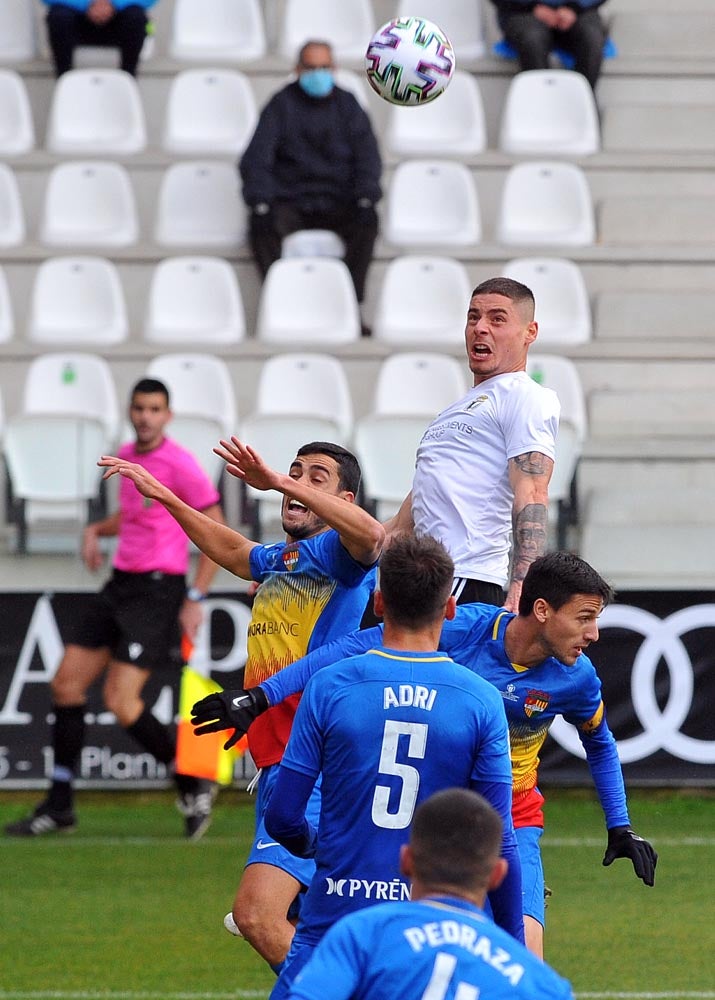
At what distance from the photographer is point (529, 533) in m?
5.08

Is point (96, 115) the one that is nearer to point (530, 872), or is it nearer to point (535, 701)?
point (535, 701)

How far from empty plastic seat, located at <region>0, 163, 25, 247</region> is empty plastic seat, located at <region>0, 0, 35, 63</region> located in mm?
1690

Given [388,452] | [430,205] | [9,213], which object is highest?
[430,205]

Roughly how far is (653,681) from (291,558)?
4941mm

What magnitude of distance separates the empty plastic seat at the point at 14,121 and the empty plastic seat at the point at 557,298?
4.04m

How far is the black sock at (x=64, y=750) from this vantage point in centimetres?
903

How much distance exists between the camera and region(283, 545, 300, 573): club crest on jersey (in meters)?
5.32

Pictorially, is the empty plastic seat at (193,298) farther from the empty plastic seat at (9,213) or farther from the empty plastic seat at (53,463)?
the empty plastic seat at (53,463)

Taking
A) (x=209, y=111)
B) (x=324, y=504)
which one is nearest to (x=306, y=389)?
(x=209, y=111)

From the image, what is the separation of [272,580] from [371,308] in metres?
7.80

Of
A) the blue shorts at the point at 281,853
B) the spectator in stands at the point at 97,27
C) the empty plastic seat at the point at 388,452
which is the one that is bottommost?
the blue shorts at the point at 281,853

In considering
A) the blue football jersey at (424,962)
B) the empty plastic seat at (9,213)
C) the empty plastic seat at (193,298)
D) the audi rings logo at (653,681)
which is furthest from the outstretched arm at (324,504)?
the empty plastic seat at (9,213)

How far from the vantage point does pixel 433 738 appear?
375cm

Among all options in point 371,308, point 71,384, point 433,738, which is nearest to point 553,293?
point 371,308
